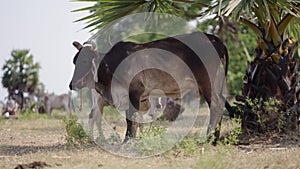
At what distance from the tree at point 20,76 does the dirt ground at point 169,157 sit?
42.2 ft

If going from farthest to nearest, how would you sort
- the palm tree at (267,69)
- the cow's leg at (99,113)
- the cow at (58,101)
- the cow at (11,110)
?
the cow at (58,101)
the cow at (11,110)
the cow's leg at (99,113)
the palm tree at (267,69)

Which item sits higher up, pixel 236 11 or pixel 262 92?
pixel 236 11

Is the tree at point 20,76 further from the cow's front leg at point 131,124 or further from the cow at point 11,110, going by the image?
the cow's front leg at point 131,124

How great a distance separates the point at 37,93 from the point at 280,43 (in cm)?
1564

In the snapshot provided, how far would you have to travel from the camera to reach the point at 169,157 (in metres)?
5.90

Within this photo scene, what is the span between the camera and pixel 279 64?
7668 mm

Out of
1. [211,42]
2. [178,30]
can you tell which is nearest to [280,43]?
[211,42]

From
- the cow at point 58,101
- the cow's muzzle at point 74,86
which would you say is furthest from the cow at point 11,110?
the cow's muzzle at point 74,86

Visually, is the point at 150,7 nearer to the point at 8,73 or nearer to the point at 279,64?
the point at 279,64

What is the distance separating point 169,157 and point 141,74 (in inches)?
65.8

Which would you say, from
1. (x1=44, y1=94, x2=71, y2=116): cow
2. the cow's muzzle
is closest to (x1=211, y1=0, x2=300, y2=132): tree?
the cow's muzzle

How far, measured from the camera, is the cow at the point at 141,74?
278 inches

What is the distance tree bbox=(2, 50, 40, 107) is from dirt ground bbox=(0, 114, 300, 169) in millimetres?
12854

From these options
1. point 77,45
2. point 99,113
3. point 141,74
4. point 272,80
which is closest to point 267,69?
point 272,80
